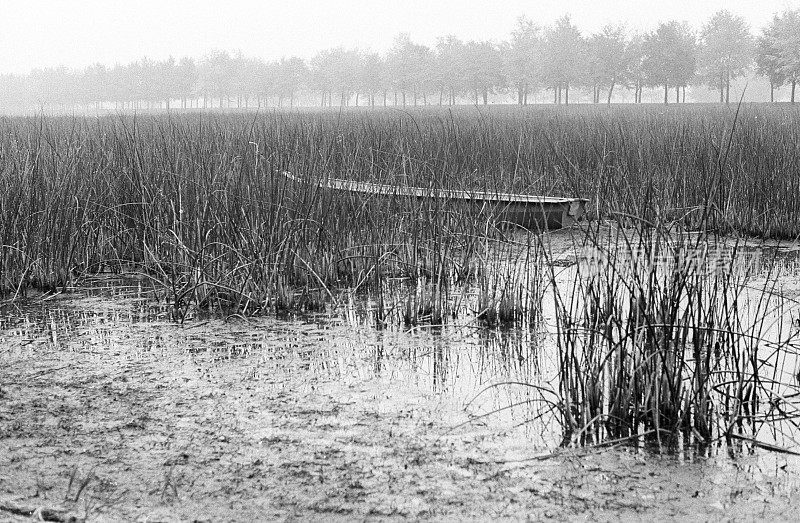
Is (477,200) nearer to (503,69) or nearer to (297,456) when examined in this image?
(297,456)

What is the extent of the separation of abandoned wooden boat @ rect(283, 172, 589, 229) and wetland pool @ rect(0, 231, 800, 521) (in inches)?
50.6

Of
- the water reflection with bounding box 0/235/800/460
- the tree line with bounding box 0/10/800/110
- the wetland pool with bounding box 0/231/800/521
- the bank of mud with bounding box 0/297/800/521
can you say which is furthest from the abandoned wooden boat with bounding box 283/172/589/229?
the tree line with bounding box 0/10/800/110

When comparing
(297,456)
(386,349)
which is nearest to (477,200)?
(386,349)

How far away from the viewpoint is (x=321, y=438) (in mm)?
2572

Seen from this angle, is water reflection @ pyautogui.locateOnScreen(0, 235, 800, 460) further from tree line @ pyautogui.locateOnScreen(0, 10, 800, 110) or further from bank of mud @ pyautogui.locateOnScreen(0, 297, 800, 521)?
tree line @ pyautogui.locateOnScreen(0, 10, 800, 110)

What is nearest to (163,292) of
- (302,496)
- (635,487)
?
(302,496)

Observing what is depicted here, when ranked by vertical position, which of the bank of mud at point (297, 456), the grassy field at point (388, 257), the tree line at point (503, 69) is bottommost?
the bank of mud at point (297, 456)

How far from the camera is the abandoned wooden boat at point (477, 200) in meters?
4.98

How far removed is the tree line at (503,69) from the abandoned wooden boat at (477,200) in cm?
1970

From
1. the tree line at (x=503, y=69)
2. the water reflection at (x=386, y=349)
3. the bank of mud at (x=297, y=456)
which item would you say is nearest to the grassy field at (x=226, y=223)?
the water reflection at (x=386, y=349)

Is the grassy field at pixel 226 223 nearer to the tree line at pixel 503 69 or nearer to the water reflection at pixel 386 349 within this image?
the water reflection at pixel 386 349

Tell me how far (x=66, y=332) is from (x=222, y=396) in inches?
50.6

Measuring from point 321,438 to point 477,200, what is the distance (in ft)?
12.0

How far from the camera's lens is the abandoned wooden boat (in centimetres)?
498
